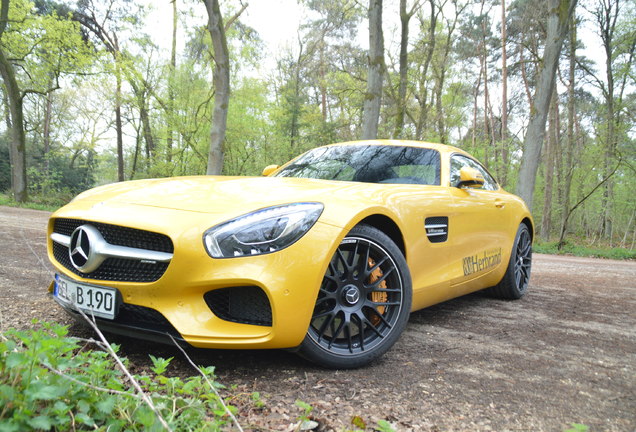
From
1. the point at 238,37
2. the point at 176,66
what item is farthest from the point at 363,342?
the point at 176,66

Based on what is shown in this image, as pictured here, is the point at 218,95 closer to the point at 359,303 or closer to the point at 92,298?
the point at 92,298

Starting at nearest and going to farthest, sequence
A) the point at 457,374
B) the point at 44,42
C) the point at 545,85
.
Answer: the point at 457,374 → the point at 545,85 → the point at 44,42

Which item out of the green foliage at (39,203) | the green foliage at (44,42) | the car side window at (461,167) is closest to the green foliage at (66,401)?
the car side window at (461,167)

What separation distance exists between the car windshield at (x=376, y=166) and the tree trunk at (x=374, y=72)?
767 centimetres

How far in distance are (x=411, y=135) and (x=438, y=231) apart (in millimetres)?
16842

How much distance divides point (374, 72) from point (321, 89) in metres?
13.6

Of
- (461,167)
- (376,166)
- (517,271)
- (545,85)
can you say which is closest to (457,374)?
(376,166)

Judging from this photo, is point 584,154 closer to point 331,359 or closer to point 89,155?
point 331,359

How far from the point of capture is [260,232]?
6.05 feet

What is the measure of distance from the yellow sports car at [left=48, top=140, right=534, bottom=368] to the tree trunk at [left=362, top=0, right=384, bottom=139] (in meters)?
8.62

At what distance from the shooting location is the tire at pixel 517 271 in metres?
3.93

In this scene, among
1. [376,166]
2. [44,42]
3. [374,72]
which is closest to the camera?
[376,166]

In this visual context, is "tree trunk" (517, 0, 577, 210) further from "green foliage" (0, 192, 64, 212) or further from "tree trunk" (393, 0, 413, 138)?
"green foliage" (0, 192, 64, 212)

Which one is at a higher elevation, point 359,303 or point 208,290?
point 208,290
